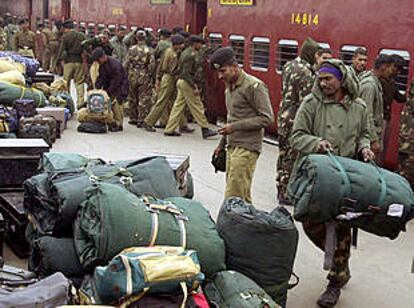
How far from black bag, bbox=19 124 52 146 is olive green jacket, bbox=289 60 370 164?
5283 millimetres

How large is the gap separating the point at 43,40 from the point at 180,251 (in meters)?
19.3

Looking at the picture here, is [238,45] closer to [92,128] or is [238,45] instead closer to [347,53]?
[92,128]

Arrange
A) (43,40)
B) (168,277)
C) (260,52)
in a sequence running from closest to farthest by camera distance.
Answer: (168,277) → (260,52) → (43,40)

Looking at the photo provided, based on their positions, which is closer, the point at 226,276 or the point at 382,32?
the point at 226,276

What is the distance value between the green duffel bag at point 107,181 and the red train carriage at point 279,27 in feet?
15.2

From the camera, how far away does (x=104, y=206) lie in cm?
419

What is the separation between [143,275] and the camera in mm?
3779

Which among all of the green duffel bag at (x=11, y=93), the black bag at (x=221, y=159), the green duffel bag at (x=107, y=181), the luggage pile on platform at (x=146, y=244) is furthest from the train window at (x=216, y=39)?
the luggage pile on platform at (x=146, y=244)

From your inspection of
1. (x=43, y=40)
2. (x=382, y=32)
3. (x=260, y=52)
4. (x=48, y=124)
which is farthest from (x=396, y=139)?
(x=43, y=40)

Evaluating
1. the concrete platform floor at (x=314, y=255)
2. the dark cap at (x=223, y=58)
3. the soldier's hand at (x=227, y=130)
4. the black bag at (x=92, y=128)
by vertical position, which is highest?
the dark cap at (x=223, y=58)

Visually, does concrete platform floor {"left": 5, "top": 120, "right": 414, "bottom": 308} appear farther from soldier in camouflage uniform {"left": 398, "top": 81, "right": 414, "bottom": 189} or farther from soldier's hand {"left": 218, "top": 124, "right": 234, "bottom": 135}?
soldier's hand {"left": 218, "top": 124, "right": 234, "bottom": 135}

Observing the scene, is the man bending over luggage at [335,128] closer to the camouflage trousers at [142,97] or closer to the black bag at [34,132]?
the black bag at [34,132]

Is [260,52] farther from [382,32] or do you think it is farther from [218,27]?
[382,32]

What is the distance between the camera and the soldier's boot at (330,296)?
5387 millimetres
